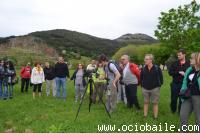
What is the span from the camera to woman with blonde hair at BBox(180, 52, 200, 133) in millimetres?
9195

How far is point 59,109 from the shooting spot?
15.4 meters

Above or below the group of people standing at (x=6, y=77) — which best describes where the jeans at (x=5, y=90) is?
below

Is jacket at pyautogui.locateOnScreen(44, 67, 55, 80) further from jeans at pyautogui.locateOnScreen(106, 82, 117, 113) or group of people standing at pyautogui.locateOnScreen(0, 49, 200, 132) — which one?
jeans at pyautogui.locateOnScreen(106, 82, 117, 113)

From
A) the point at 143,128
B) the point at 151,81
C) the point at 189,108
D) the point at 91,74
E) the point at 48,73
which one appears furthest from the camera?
the point at 48,73

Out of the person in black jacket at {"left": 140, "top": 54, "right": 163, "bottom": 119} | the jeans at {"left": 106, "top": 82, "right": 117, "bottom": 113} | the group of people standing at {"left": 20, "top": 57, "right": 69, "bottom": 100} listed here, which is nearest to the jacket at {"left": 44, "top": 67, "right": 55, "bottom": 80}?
the group of people standing at {"left": 20, "top": 57, "right": 69, "bottom": 100}

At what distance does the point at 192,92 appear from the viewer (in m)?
9.24

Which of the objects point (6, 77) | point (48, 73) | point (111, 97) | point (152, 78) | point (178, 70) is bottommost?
point (111, 97)

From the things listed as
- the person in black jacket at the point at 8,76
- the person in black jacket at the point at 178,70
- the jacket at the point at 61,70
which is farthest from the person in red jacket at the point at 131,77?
the person in black jacket at the point at 8,76

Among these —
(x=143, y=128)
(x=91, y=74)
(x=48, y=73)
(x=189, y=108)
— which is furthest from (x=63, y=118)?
(x=48, y=73)

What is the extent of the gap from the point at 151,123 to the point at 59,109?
15.8 ft

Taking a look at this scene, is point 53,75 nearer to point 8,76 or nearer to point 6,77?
point 8,76

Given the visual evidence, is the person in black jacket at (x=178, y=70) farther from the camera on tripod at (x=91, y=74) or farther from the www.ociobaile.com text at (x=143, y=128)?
the camera on tripod at (x=91, y=74)

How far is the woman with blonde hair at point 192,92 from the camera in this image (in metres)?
9.20

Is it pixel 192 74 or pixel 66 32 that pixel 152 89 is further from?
pixel 66 32
